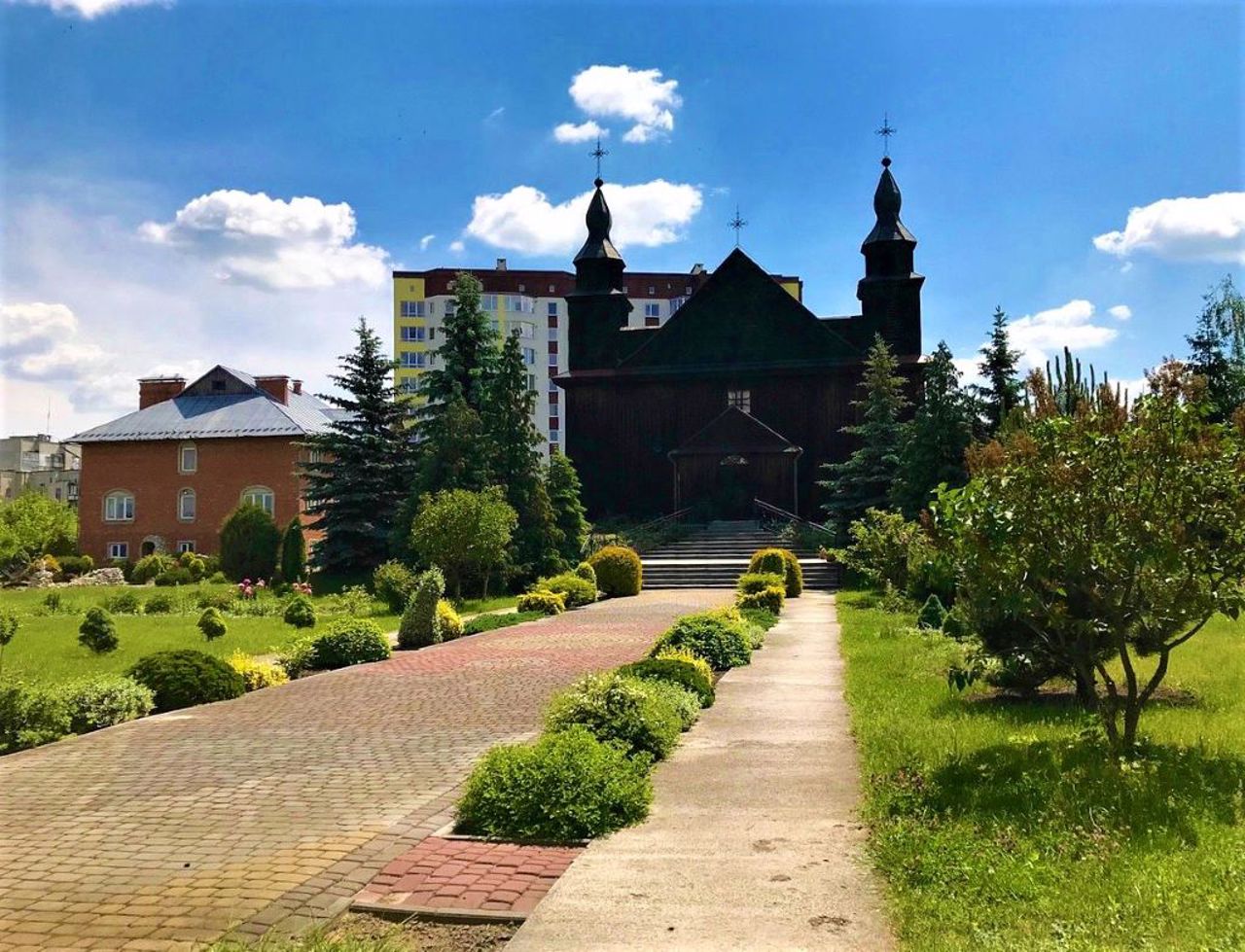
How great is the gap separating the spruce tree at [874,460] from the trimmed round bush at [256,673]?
24.3 metres

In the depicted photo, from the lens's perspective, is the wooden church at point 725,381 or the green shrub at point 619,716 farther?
the wooden church at point 725,381

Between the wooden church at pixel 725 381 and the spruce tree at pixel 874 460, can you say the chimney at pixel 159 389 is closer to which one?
the wooden church at pixel 725 381

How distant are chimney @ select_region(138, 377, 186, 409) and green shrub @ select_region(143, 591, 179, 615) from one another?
104 feet

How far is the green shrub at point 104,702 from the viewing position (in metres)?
10.4

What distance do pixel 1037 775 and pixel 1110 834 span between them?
1.19m

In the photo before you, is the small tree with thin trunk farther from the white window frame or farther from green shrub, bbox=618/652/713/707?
the white window frame

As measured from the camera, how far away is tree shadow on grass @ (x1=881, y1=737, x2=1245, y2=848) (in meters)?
6.03

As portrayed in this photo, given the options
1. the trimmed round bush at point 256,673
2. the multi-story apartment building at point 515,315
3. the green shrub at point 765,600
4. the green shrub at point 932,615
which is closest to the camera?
the trimmed round bush at point 256,673

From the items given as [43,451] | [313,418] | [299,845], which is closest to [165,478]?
[313,418]

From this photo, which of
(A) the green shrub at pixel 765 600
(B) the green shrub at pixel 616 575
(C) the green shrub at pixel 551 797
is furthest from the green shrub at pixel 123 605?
(C) the green shrub at pixel 551 797

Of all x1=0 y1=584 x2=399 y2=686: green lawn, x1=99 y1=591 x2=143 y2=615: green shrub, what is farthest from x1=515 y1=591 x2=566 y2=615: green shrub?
x1=99 y1=591 x2=143 y2=615: green shrub

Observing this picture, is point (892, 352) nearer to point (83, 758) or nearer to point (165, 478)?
point (165, 478)

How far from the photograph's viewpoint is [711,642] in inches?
546

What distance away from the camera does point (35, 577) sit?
141 feet
